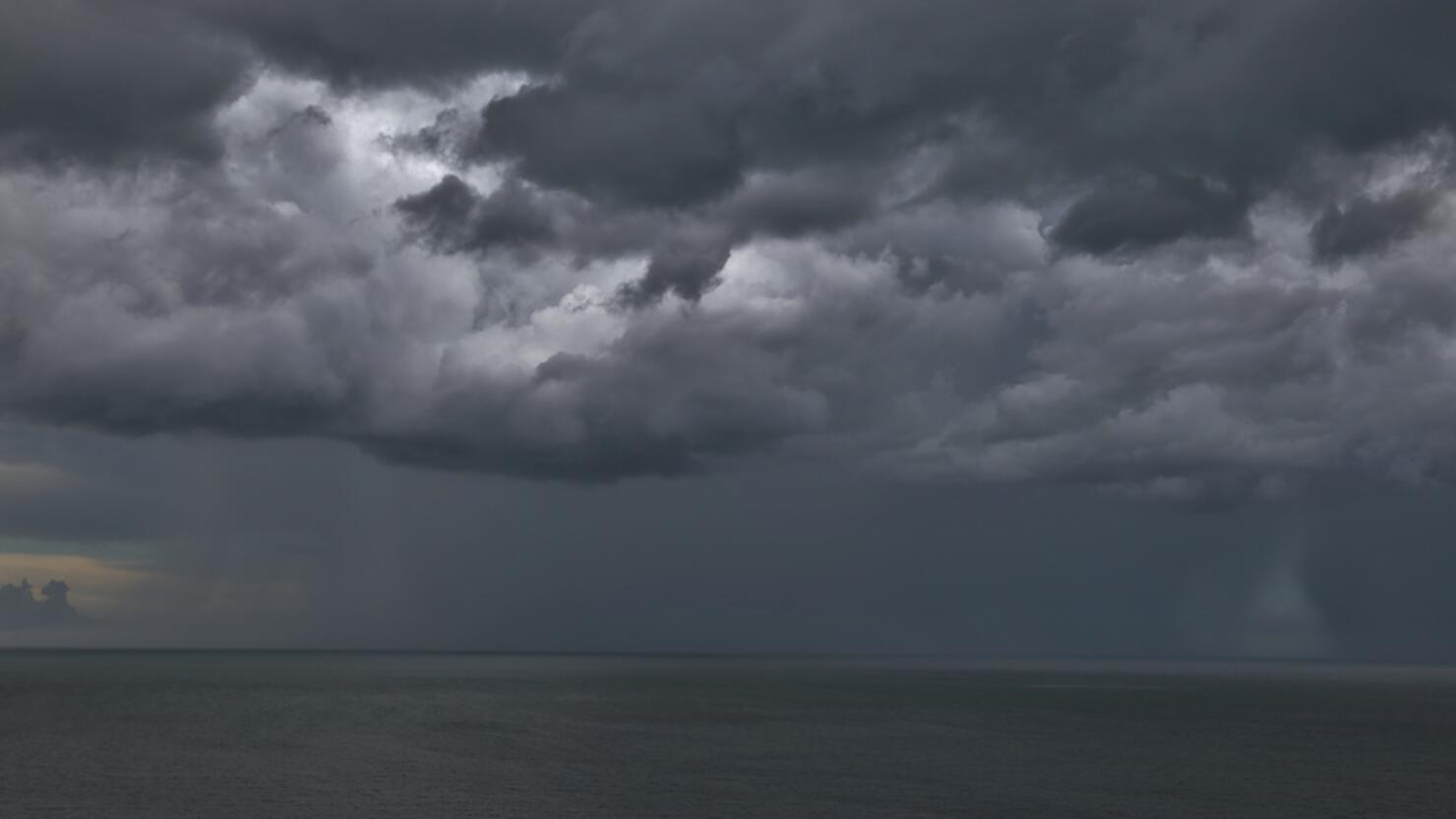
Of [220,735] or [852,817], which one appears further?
[220,735]

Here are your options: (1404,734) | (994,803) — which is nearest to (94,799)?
(994,803)

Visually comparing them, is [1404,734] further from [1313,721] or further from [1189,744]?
[1189,744]

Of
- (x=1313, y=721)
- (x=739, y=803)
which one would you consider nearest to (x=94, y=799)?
(x=739, y=803)

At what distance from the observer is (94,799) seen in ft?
278

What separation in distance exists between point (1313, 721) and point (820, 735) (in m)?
86.3

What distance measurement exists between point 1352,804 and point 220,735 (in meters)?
110

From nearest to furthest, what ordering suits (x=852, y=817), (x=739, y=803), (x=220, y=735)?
(x=852, y=817)
(x=739, y=803)
(x=220, y=735)

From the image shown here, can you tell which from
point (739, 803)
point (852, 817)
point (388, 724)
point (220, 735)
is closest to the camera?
point (852, 817)

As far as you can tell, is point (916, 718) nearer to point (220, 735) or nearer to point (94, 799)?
point (220, 735)

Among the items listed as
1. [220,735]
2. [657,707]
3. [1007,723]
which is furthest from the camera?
[657,707]

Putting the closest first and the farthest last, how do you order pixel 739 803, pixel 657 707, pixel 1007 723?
pixel 739 803 < pixel 1007 723 < pixel 657 707

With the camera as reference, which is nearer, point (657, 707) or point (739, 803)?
point (739, 803)

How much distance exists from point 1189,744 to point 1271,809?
5213cm

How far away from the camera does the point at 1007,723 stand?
16462 cm
